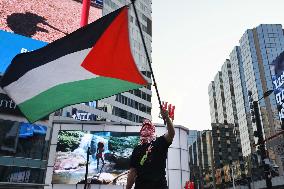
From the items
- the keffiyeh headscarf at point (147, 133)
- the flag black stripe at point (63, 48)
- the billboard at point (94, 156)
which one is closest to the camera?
the keffiyeh headscarf at point (147, 133)

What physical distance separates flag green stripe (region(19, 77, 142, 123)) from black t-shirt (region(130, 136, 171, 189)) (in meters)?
2.11

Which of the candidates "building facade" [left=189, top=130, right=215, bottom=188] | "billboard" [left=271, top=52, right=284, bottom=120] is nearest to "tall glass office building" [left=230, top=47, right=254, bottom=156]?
"building facade" [left=189, top=130, right=215, bottom=188]

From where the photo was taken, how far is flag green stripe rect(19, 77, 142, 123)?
605 cm

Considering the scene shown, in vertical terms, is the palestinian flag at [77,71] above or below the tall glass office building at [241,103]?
below

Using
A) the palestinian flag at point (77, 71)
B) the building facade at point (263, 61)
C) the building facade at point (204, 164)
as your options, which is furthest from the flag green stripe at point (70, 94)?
the building facade at point (204, 164)

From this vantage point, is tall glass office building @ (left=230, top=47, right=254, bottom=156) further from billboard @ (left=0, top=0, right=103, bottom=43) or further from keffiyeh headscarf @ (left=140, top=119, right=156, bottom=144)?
keffiyeh headscarf @ (left=140, top=119, right=156, bottom=144)

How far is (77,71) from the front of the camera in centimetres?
621

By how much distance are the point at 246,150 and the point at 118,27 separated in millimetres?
120495

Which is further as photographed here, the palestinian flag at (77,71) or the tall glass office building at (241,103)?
the tall glass office building at (241,103)

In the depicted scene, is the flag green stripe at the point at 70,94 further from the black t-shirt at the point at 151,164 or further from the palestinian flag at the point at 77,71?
the black t-shirt at the point at 151,164

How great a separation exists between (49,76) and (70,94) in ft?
1.63

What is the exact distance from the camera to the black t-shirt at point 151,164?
159 inches

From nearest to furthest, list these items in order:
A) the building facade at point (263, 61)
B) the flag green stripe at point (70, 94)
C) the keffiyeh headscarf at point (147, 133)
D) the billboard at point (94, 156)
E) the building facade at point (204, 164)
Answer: the keffiyeh headscarf at point (147, 133) < the flag green stripe at point (70, 94) < the billboard at point (94, 156) < the building facade at point (263, 61) < the building facade at point (204, 164)

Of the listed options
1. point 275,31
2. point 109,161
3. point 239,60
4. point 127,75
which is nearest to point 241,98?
point 239,60
